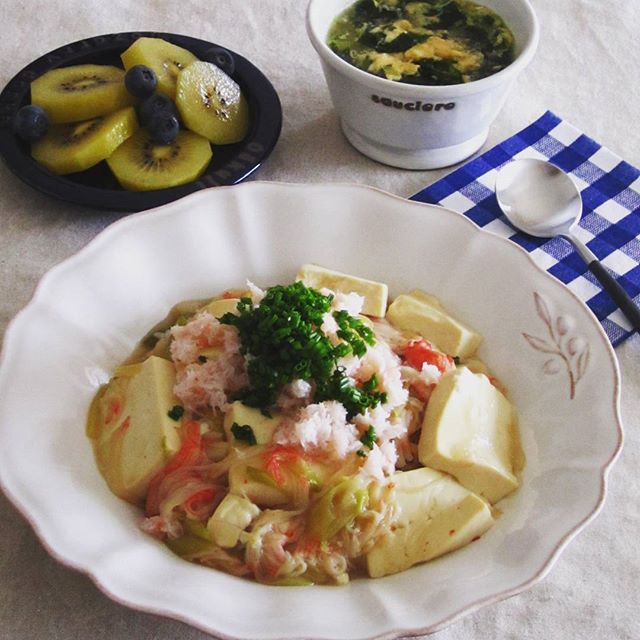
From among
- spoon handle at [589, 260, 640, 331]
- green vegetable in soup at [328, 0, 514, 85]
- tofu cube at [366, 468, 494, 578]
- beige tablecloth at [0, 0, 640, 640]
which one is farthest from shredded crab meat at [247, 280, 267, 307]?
spoon handle at [589, 260, 640, 331]

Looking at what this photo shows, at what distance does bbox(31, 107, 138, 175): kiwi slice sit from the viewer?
205cm

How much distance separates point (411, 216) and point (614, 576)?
87 centimetres

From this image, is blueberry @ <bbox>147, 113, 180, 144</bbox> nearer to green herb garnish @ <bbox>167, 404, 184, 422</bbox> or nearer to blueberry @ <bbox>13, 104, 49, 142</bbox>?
blueberry @ <bbox>13, 104, 49, 142</bbox>

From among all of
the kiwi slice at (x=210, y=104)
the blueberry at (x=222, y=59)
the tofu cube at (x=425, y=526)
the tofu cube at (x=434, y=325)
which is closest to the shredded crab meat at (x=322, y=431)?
the tofu cube at (x=425, y=526)

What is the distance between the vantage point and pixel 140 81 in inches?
83.2

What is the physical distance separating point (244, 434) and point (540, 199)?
1.14m

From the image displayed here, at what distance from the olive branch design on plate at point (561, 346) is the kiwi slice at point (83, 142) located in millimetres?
1158

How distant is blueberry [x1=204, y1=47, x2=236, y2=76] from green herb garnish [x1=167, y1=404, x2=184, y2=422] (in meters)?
1.19

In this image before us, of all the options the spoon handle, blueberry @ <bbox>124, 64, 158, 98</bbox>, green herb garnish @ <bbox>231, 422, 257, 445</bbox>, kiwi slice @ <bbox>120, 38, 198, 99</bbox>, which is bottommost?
kiwi slice @ <bbox>120, 38, 198, 99</bbox>

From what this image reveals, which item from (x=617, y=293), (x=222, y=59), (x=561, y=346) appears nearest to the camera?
(x=561, y=346)

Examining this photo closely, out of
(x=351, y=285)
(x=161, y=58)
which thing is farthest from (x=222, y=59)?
(x=351, y=285)

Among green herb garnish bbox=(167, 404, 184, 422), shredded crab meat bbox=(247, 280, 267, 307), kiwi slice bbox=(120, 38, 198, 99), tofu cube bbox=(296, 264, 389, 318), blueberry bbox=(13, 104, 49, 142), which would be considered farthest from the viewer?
kiwi slice bbox=(120, 38, 198, 99)

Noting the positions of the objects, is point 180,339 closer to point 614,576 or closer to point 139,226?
point 139,226

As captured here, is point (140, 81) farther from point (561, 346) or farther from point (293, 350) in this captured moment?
point (561, 346)
